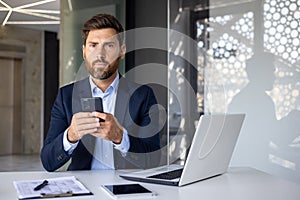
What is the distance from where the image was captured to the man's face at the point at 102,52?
1.78 meters

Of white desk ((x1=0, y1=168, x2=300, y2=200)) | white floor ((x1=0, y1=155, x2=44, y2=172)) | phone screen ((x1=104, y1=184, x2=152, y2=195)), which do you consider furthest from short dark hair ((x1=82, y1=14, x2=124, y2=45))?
white floor ((x1=0, y1=155, x2=44, y2=172))

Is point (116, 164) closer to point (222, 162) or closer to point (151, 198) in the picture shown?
point (222, 162)

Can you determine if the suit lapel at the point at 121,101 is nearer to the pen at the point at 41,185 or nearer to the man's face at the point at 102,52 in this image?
the man's face at the point at 102,52

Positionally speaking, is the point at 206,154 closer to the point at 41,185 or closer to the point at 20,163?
the point at 41,185

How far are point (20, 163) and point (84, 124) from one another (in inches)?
231

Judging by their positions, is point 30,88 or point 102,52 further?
point 30,88

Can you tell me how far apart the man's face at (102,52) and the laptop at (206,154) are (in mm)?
481

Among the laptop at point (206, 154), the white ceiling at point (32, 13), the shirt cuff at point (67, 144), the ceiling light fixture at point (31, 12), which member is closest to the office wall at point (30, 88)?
the white ceiling at point (32, 13)

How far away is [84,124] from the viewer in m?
1.51

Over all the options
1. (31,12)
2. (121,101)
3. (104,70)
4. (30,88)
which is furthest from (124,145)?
(30,88)

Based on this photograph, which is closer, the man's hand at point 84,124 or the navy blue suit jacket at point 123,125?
the man's hand at point 84,124

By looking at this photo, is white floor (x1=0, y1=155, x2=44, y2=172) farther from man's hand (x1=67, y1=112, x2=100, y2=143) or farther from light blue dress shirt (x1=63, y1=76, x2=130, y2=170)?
man's hand (x1=67, y1=112, x2=100, y2=143)

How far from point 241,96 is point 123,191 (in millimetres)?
2442

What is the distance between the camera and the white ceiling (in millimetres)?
5323
